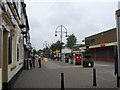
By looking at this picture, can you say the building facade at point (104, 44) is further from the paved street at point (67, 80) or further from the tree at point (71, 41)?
the paved street at point (67, 80)

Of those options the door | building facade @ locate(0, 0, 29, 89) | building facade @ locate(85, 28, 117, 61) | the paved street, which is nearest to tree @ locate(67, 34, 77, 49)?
building facade @ locate(85, 28, 117, 61)

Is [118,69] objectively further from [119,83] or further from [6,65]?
[6,65]

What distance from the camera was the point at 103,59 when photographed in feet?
145

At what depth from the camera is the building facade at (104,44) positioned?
39.0 m

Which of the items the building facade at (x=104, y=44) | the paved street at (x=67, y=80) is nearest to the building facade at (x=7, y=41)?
the paved street at (x=67, y=80)

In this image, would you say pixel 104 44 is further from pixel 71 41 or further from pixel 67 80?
pixel 67 80

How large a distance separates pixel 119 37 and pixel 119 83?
255 cm

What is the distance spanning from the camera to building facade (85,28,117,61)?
39.0 metres

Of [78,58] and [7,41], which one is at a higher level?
[7,41]

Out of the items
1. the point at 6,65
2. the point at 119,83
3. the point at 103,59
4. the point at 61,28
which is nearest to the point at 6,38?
the point at 6,65

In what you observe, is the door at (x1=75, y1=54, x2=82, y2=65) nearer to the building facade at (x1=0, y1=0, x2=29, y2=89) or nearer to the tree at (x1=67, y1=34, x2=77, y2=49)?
the building facade at (x1=0, y1=0, x2=29, y2=89)

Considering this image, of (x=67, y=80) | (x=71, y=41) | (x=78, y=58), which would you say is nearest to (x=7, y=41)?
(x=67, y=80)

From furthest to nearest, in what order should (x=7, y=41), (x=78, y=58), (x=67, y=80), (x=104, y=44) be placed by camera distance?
(x=104, y=44) < (x=78, y=58) < (x=67, y=80) < (x=7, y=41)

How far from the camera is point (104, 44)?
4066 centimetres
